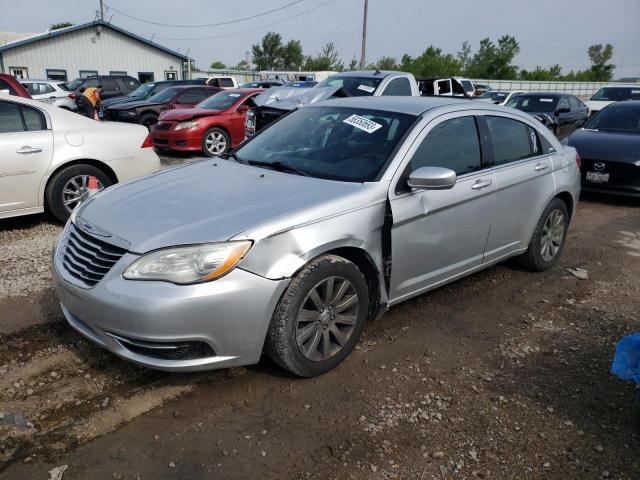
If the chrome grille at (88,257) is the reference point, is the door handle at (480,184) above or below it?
above

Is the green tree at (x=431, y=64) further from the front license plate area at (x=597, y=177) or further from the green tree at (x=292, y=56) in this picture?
the front license plate area at (x=597, y=177)

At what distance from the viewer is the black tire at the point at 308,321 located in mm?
2941

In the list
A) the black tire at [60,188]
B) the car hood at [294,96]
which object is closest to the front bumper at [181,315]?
the black tire at [60,188]

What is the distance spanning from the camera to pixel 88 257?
3049mm

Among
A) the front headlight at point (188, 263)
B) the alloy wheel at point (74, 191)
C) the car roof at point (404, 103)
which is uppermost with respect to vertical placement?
the car roof at point (404, 103)

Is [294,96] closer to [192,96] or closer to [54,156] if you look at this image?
[54,156]

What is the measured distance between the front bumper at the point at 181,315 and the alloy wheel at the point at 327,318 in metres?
0.25

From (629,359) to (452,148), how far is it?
74.8 inches

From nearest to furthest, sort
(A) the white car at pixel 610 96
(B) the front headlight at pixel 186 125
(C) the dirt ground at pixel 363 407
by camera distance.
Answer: (C) the dirt ground at pixel 363 407 → (B) the front headlight at pixel 186 125 → (A) the white car at pixel 610 96

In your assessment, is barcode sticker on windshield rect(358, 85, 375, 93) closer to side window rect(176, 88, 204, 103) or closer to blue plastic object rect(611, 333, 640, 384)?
side window rect(176, 88, 204, 103)

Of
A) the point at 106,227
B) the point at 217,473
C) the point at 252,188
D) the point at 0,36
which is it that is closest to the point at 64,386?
the point at 106,227

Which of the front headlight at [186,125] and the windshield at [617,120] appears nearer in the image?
the windshield at [617,120]

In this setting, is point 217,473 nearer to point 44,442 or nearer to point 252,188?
point 44,442

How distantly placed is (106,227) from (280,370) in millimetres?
1320
